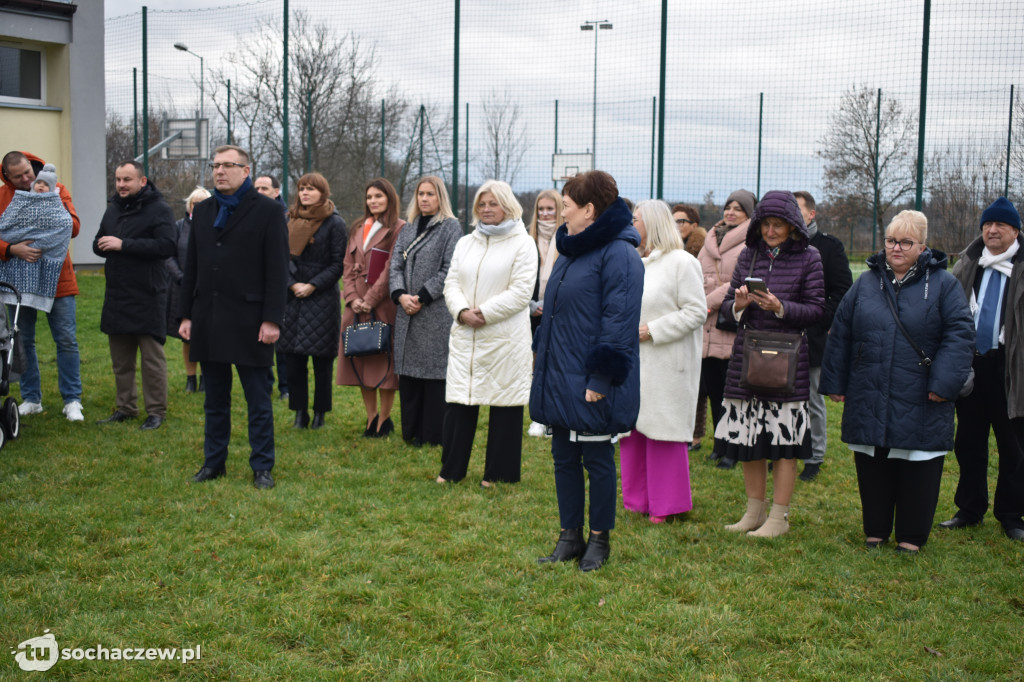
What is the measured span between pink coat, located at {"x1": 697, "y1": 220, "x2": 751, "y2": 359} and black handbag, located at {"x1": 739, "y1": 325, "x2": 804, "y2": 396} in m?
1.76

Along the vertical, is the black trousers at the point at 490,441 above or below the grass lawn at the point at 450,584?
above

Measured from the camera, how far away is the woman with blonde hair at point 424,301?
6.88m

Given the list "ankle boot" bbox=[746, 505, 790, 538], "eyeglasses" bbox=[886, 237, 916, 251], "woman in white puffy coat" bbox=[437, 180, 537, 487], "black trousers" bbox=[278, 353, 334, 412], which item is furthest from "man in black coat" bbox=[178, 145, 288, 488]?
"eyeglasses" bbox=[886, 237, 916, 251]

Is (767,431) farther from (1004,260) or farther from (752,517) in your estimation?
(1004,260)

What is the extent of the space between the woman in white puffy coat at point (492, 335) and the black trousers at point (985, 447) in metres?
2.84

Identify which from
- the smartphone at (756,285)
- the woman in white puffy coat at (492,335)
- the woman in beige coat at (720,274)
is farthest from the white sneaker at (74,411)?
the smartphone at (756,285)

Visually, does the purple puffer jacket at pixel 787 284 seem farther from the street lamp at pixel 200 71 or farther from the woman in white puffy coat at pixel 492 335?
the street lamp at pixel 200 71

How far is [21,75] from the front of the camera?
15469mm

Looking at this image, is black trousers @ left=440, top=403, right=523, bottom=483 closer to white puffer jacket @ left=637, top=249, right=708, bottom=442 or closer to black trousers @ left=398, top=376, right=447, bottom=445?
black trousers @ left=398, top=376, right=447, bottom=445

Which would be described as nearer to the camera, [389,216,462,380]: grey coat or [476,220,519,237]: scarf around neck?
[476,220,519,237]: scarf around neck

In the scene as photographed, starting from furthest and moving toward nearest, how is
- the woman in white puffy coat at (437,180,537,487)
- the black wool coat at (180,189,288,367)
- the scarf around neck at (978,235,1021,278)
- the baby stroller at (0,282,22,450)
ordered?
the baby stroller at (0,282,22,450) → the woman in white puffy coat at (437,180,537,487) → the black wool coat at (180,189,288,367) → the scarf around neck at (978,235,1021,278)

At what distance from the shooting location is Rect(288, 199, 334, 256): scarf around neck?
299 inches

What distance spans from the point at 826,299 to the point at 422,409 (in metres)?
3.23

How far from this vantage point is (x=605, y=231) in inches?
174
